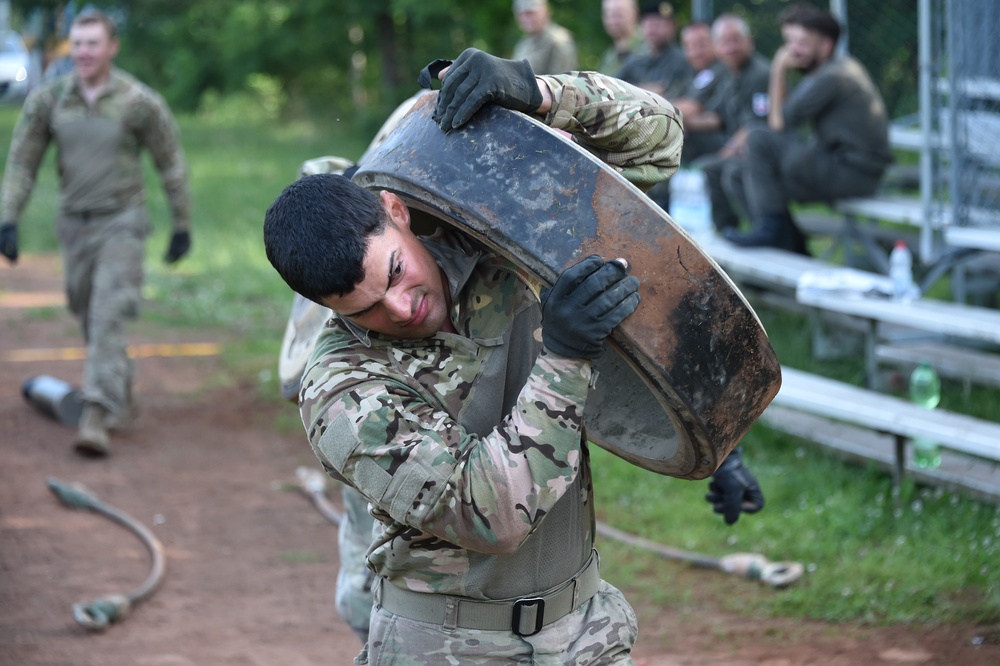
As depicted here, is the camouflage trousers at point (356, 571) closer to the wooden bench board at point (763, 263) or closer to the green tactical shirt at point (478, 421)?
the green tactical shirt at point (478, 421)

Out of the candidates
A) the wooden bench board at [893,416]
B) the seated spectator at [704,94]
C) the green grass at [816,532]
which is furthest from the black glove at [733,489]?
the seated spectator at [704,94]

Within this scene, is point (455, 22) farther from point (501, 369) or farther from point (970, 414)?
point (501, 369)

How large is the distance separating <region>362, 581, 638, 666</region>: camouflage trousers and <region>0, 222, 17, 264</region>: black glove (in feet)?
20.4

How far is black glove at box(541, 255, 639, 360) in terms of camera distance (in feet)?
7.52

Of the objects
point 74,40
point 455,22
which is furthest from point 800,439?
point 455,22

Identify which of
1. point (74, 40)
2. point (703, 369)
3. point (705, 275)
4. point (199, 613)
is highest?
point (705, 275)

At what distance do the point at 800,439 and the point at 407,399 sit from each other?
4794 millimetres

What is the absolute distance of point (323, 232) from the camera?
7.94 ft

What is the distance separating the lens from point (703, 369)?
2455 mm

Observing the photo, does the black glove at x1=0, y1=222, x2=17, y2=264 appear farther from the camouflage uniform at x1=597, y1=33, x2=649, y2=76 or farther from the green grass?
the camouflage uniform at x1=597, y1=33, x2=649, y2=76

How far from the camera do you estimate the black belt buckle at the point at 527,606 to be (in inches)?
105

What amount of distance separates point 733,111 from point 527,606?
8.06 m

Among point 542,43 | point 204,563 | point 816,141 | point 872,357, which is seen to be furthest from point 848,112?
point 204,563

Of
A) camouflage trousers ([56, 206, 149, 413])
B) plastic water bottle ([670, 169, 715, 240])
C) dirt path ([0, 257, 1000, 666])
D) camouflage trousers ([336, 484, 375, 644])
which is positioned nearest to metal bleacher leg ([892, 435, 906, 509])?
dirt path ([0, 257, 1000, 666])
